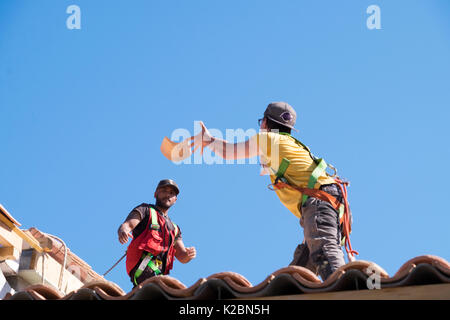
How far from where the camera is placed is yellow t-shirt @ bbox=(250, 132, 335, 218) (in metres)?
7.18

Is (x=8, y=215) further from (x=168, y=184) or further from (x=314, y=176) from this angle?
(x=314, y=176)

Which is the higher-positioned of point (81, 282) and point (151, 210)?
point (151, 210)

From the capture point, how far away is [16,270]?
29.8ft

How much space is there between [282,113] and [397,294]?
320cm

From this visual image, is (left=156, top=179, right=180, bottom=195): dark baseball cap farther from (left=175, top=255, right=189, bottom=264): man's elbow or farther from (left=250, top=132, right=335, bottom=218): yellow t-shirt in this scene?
(left=250, top=132, right=335, bottom=218): yellow t-shirt

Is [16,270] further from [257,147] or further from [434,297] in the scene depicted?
[434,297]

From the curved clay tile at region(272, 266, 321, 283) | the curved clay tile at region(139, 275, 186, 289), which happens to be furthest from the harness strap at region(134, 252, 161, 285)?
the curved clay tile at region(272, 266, 321, 283)

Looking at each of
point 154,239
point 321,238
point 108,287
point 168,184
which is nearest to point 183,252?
A: point 154,239

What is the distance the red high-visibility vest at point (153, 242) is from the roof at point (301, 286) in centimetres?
213

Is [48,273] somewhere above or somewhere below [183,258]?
below

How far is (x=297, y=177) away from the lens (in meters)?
7.20

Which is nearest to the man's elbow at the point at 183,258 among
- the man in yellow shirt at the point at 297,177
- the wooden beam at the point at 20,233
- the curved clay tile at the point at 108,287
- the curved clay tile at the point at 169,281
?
the man in yellow shirt at the point at 297,177
